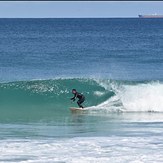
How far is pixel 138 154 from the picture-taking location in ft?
64.4

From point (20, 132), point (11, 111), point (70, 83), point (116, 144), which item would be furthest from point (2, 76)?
point (116, 144)

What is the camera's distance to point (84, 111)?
29297mm

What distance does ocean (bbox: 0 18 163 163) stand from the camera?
20031mm

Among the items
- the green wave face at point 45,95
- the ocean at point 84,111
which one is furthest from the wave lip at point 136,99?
the green wave face at point 45,95

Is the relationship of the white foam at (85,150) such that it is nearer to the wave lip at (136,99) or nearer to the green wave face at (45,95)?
the green wave face at (45,95)

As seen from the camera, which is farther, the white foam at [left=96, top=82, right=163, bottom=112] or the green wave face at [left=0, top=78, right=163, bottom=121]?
the white foam at [left=96, top=82, right=163, bottom=112]

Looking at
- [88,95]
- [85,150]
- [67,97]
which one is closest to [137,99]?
[88,95]

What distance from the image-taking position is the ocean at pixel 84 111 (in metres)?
20.0

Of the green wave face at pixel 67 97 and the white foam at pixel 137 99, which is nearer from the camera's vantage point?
the green wave face at pixel 67 97

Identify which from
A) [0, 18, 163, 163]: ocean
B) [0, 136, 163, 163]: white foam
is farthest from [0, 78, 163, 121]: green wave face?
[0, 136, 163, 163]: white foam

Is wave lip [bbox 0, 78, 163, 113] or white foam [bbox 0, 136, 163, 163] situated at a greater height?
wave lip [bbox 0, 78, 163, 113]

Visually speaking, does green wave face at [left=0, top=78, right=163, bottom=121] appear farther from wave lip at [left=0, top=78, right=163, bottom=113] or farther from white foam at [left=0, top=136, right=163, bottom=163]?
white foam at [left=0, top=136, right=163, bottom=163]

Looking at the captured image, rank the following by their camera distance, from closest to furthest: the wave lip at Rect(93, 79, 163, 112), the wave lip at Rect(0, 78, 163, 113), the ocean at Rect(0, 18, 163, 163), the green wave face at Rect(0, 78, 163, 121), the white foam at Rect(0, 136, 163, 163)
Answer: the white foam at Rect(0, 136, 163, 163), the ocean at Rect(0, 18, 163, 163), the green wave face at Rect(0, 78, 163, 121), the wave lip at Rect(93, 79, 163, 112), the wave lip at Rect(0, 78, 163, 113)

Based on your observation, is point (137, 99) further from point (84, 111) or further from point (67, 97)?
point (67, 97)
